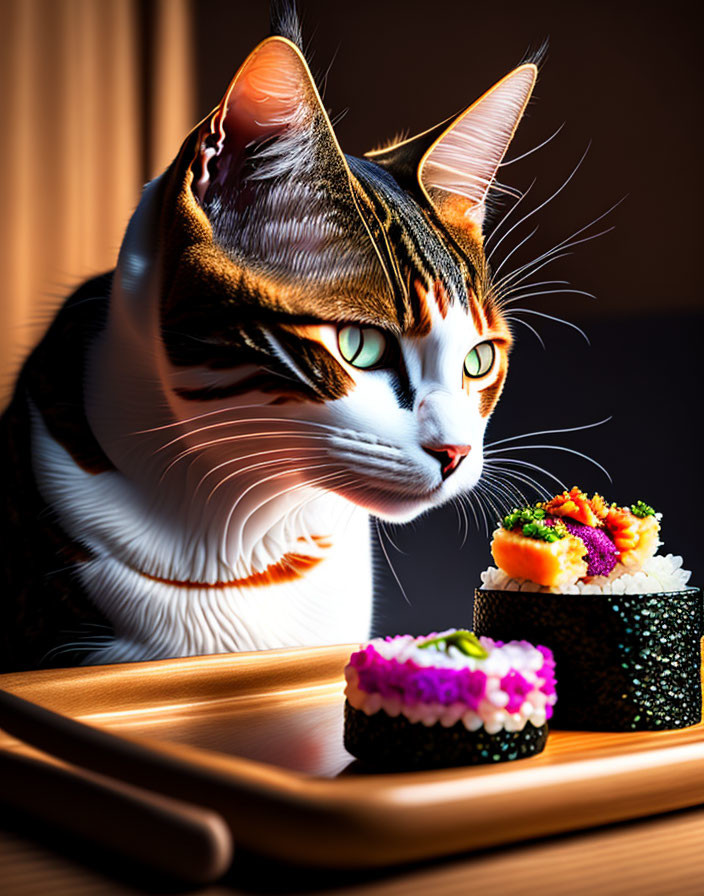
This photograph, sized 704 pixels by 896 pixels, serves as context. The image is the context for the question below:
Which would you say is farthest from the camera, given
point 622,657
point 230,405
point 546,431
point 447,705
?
point 546,431

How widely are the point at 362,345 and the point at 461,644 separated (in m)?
0.40

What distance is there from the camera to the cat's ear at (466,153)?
1.00 m

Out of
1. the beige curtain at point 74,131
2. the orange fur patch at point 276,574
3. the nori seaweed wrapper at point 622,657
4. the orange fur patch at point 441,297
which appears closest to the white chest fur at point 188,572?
the orange fur patch at point 276,574

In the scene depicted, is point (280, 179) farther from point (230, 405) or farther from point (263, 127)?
point (230, 405)

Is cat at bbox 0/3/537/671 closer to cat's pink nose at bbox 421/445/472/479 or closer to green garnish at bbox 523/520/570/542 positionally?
cat's pink nose at bbox 421/445/472/479

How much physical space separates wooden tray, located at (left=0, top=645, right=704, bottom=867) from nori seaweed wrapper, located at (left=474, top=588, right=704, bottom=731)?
2cm

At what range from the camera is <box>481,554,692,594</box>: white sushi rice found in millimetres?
658

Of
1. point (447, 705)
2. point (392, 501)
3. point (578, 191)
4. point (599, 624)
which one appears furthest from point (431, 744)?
point (578, 191)

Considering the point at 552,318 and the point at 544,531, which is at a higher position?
the point at 552,318

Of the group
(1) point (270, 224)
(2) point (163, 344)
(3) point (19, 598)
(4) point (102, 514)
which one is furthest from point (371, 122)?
(3) point (19, 598)

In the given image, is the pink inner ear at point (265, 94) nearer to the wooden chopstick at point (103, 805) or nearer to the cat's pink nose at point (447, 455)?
the cat's pink nose at point (447, 455)

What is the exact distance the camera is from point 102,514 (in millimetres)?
838

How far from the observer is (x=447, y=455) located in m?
0.88

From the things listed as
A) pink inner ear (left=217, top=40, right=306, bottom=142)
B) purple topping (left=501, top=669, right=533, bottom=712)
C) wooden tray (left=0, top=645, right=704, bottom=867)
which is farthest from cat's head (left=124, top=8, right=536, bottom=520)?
purple topping (left=501, top=669, right=533, bottom=712)
